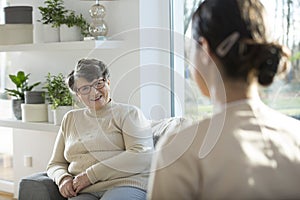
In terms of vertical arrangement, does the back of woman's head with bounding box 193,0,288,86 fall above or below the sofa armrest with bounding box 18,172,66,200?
above

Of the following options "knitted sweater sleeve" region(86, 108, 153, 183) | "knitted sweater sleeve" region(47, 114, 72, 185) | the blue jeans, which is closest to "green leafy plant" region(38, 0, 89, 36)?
"knitted sweater sleeve" region(47, 114, 72, 185)

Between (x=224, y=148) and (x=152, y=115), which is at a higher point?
(x=224, y=148)

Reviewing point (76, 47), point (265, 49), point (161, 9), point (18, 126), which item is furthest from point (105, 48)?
point (265, 49)

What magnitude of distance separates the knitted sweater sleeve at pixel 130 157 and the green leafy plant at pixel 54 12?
1.11m

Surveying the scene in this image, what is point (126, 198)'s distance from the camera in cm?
264

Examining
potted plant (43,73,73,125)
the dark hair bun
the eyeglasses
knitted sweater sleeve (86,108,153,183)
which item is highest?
the dark hair bun

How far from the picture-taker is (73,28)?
11.6 feet

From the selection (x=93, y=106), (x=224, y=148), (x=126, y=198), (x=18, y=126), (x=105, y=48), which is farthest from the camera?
(x=18, y=126)

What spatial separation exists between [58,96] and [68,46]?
397 millimetres

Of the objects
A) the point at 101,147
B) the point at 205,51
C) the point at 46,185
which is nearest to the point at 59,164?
the point at 46,185

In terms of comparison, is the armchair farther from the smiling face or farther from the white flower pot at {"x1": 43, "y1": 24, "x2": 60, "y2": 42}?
the white flower pot at {"x1": 43, "y1": 24, "x2": 60, "y2": 42}

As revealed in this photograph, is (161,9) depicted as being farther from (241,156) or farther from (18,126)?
(241,156)

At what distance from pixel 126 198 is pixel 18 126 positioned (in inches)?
59.4

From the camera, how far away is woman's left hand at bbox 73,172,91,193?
2818mm
